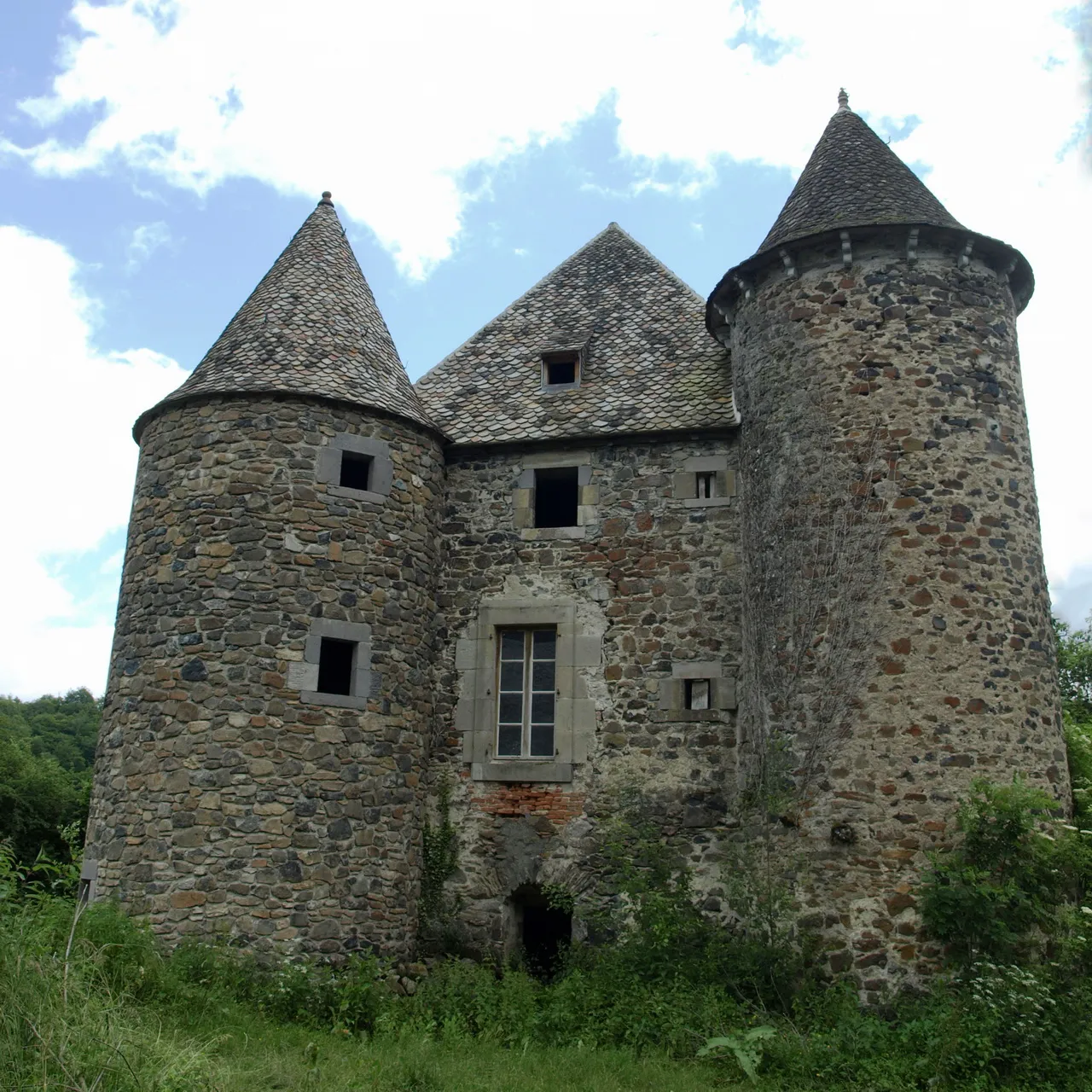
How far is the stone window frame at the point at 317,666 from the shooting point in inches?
453

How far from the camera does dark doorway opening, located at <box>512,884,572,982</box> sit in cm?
1200

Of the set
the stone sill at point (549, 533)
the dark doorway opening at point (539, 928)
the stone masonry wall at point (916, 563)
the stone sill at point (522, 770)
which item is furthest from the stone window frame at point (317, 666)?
the stone masonry wall at point (916, 563)

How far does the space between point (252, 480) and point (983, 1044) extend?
29.2 ft

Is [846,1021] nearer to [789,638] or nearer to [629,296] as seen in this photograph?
[789,638]

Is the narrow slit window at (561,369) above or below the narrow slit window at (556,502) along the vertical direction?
above

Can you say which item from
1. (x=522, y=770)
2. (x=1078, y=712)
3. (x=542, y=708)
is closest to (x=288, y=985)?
(x=522, y=770)

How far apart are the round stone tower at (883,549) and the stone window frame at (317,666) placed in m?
4.18

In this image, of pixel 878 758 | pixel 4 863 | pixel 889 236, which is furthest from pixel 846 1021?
pixel 889 236

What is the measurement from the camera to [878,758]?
33.6ft

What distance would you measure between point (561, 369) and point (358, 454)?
136 inches

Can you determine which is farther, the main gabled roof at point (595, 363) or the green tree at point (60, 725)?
the green tree at point (60, 725)

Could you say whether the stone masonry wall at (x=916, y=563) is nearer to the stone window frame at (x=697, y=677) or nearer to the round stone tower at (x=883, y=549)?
the round stone tower at (x=883, y=549)

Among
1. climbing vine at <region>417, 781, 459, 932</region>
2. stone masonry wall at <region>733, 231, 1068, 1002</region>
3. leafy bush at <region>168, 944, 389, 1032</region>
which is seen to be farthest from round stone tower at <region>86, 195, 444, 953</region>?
stone masonry wall at <region>733, 231, 1068, 1002</region>

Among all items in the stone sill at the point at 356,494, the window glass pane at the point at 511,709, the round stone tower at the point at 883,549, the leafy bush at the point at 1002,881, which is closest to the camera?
the leafy bush at the point at 1002,881
